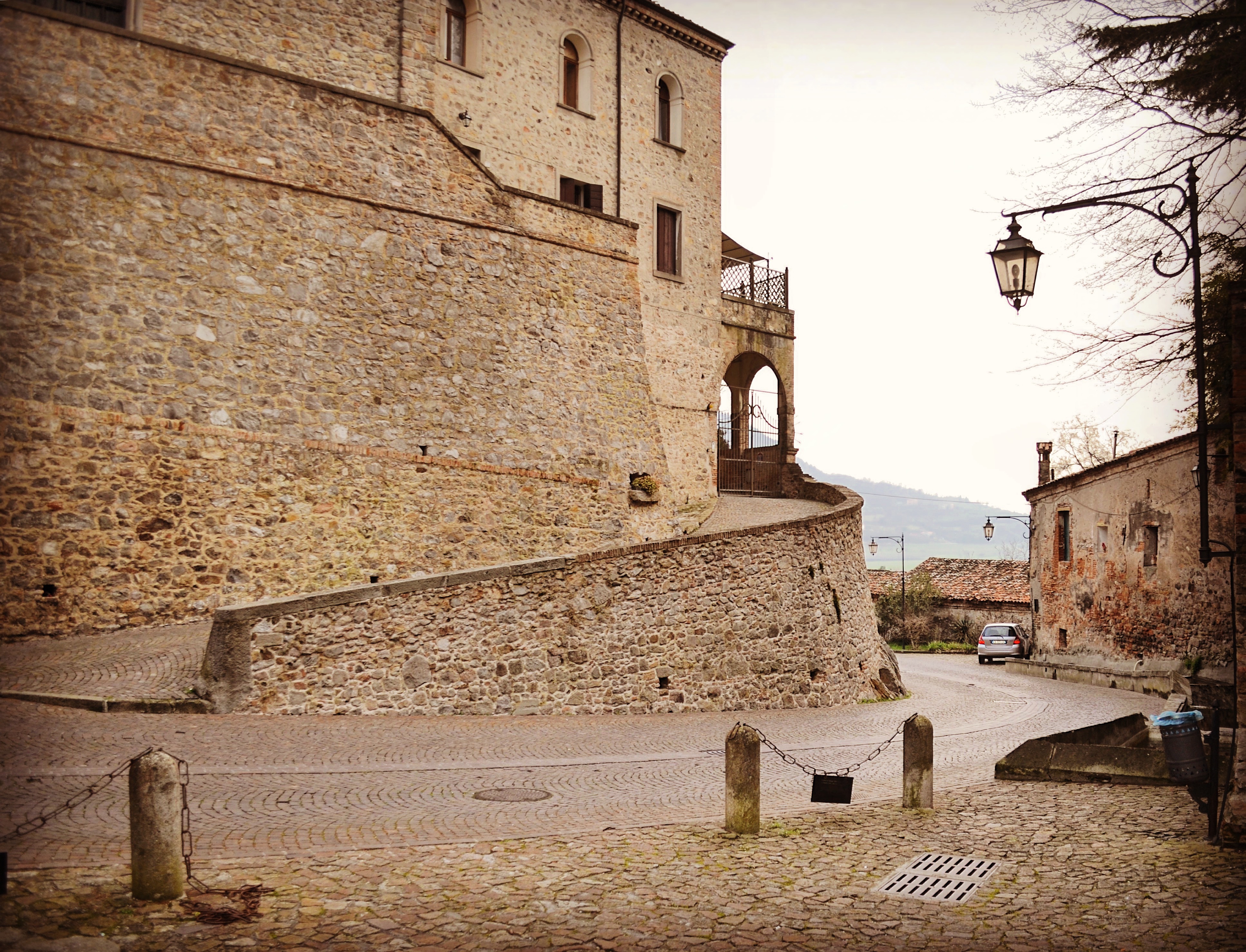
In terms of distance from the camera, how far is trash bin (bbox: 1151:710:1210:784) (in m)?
7.84

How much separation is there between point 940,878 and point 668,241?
20241 mm

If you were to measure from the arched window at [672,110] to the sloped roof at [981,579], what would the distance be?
103 ft

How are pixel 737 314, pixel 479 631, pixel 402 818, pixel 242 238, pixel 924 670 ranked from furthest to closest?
pixel 924 670
pixel 737 314
pixel 242 238
pixel 479 631
pixel 402 818

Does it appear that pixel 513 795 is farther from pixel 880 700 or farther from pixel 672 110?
pixel 672 110

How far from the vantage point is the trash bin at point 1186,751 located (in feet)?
25.7

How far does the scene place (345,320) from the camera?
16438 mm

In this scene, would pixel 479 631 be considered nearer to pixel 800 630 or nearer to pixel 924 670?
pixel 800 630

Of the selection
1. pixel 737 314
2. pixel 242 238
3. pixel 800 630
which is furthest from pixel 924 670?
pixel 242 238

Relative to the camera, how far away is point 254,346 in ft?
50.3

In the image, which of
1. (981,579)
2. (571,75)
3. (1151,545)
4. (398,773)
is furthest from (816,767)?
(981,579)

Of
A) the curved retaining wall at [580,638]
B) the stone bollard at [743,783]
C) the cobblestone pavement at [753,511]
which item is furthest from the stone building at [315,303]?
the stone bollard at [743,783]

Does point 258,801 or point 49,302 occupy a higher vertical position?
point 49,302

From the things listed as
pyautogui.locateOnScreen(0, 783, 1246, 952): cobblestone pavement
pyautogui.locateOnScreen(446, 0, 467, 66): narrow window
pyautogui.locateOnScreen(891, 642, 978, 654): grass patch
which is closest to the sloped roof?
pyautogui.locateOnScreen(891, 642, 978, 654): grass patch

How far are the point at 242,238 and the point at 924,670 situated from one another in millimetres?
24706
